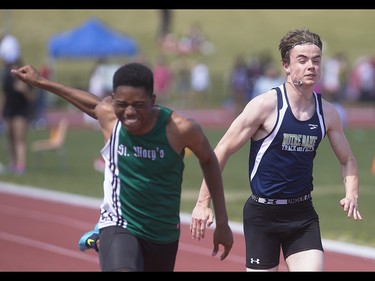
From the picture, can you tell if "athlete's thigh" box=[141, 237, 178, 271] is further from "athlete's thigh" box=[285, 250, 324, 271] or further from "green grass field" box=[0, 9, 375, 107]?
"green grass field" box=[0, 9, 375, 107]

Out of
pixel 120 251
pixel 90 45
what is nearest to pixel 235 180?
pixel 120 251

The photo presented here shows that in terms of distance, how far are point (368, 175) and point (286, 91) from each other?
12.0 m

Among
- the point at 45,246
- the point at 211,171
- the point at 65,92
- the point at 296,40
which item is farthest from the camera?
the point at 45,246

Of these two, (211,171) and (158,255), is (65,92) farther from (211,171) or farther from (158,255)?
(158,255)

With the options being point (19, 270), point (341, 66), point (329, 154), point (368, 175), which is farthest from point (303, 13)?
point (19, 270)

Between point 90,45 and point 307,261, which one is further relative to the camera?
point 90,45

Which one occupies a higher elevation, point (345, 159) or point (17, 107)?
point (17, 107)

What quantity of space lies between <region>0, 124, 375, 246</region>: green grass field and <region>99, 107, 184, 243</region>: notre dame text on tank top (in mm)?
5917

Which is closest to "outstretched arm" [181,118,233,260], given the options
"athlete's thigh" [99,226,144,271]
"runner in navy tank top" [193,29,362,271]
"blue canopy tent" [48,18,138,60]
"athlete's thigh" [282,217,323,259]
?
"athlete's thigh" [99,226,144,271]

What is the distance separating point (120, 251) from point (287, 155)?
147 centimetres

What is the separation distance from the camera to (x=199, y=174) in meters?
18.6

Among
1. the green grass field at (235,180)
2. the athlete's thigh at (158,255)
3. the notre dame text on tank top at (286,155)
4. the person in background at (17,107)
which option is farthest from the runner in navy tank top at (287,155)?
the person in background at (17,107)

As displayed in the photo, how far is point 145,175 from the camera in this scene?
19.5ft

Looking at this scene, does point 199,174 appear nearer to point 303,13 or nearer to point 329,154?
point 329,154
